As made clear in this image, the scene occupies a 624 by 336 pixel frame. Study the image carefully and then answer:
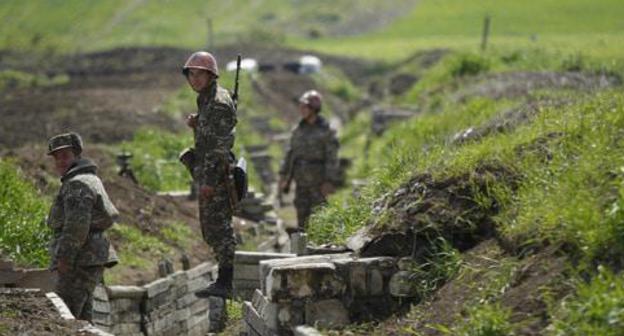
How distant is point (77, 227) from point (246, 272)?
189 centimetres

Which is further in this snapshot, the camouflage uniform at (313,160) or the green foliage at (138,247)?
the camouflage uniform at (313,160)

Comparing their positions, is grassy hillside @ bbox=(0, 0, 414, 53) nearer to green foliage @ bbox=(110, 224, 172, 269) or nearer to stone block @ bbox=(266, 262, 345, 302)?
green foliage @ bbox=(110, 224, 172, 269)

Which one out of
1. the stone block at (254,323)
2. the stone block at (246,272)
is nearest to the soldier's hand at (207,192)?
the stone block at (246,272)

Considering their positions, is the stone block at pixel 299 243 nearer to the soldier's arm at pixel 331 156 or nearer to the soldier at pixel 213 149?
the soldier at pixel 213 149

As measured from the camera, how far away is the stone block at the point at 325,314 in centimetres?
780

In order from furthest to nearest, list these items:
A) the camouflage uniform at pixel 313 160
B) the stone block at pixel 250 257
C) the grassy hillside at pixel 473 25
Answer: the grassy hillside at pixel 473 25 < the camouflage uniform at pixel 313 160 < the stone block at pixel 250 257

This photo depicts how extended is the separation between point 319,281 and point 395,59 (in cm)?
Answer: 5128

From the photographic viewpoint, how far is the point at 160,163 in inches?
744

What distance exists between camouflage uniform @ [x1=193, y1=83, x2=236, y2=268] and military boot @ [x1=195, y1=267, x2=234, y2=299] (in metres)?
0.16

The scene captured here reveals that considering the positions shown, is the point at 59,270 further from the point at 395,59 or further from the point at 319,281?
the point at 395,59

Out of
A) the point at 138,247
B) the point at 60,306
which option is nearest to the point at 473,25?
the point at 138,247

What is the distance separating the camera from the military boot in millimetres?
9781

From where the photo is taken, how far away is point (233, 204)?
9.70m

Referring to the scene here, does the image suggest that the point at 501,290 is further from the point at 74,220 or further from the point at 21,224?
the point at 21,224
